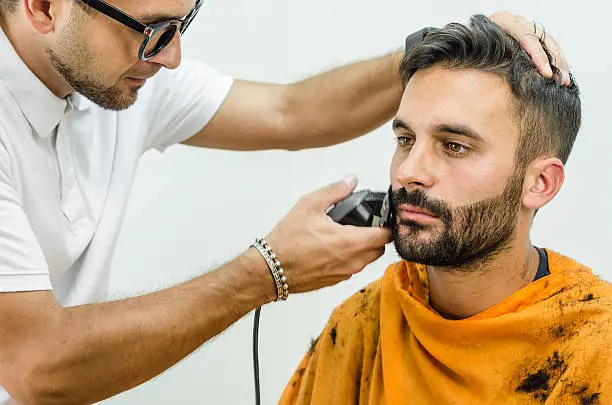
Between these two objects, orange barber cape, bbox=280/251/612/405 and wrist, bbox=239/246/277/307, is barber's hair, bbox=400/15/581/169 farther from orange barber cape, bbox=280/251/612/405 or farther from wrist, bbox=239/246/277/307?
wrist, bbox=239/246/277/307

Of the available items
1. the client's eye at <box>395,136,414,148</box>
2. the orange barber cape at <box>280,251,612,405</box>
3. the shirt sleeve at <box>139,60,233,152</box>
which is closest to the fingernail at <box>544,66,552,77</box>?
the client's eye at <box>395,136,414,148</box>

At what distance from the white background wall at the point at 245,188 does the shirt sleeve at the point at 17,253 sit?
1.13 m

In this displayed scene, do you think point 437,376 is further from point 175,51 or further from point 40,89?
point 40,89

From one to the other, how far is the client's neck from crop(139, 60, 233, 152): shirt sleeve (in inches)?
29.7

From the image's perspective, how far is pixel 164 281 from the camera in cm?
260

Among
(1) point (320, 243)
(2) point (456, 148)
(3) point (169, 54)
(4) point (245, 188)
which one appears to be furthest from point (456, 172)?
(4) point (245, 188)

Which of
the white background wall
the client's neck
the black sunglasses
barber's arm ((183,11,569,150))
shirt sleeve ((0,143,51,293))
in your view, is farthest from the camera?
the white background wall

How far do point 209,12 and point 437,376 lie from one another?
1.53 meters

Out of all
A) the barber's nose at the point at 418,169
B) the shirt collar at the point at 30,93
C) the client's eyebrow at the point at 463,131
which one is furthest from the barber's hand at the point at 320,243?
the shirt collar at the point at 30,93

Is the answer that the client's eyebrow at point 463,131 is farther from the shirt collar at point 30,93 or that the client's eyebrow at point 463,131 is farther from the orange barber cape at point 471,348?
the shirt collar at point 30,93

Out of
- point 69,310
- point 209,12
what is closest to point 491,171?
point 69,310

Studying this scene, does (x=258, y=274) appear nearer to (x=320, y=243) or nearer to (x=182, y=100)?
(x=320, y=243)

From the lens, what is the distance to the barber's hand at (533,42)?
150 centimetres

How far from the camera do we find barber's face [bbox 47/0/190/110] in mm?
1491
